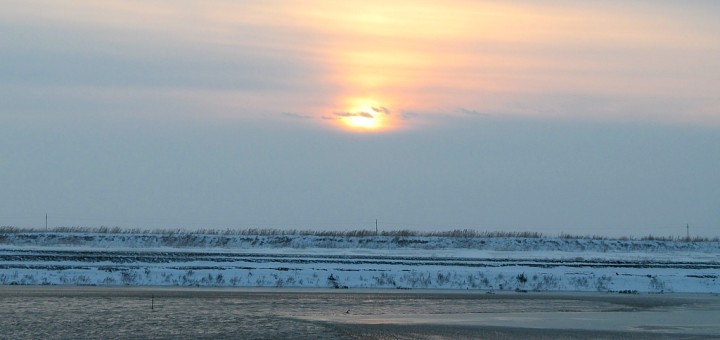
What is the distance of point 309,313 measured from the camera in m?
25.0

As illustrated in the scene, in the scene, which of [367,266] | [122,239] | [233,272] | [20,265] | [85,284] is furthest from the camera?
[122,239]

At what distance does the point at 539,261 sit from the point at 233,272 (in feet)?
61.1

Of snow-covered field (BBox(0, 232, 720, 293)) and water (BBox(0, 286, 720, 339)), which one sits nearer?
water (BBox(0, 286, 720, 339))

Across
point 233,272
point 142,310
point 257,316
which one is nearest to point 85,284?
point 233,272

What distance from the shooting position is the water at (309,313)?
21.1m

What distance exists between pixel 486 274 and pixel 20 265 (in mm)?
18923

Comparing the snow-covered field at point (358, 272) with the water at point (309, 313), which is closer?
the water at point (309, 313)

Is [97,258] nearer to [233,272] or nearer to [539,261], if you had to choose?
[233,272]

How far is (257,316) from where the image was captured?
23938 mm

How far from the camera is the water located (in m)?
21.1

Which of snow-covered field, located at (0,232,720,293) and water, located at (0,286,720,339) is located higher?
snow-covered field, located at (0,232,720,293)

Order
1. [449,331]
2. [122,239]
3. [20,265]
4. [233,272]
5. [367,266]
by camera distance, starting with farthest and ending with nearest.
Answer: [122,239] → [367,266] → [20,265] → [233,272] → [449,331]

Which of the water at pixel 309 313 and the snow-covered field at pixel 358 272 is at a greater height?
the snow-covered field at pixel 358 272

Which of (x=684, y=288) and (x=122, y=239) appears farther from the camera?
(x=122, y=239)
